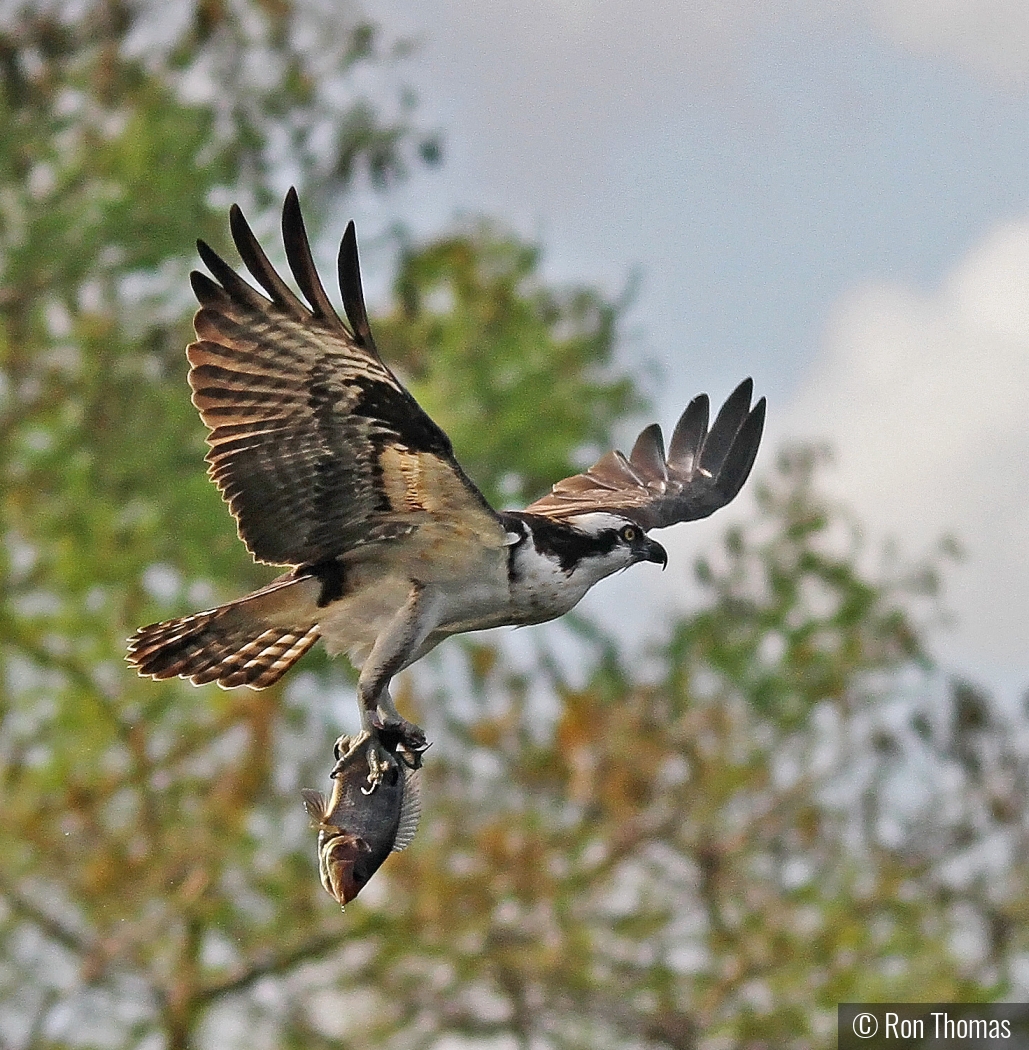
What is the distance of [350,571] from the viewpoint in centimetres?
703

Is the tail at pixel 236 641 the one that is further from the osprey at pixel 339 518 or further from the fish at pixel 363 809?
the fish at pixel 363 809

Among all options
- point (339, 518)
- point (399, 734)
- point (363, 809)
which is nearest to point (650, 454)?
point (339, 518)

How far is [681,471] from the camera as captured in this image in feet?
29.8

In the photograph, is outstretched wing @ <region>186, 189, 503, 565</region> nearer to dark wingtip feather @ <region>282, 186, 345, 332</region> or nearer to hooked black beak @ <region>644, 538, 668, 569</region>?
dark wingtip feather @ <region>282, 186, 345, 332</region>

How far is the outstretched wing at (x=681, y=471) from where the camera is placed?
338 inches

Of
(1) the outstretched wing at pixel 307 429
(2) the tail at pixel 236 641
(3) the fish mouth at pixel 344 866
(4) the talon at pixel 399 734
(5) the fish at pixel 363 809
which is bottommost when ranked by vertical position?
(3) the fish mouth at pixel 344 866

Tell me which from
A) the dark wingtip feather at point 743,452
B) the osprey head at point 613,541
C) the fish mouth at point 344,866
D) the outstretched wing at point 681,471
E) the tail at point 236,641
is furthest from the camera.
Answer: the dark wingtip feather at point 743,452

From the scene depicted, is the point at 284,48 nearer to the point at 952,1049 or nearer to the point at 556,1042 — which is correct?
the point at 556,1042

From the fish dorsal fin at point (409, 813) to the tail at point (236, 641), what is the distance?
1.18 metres

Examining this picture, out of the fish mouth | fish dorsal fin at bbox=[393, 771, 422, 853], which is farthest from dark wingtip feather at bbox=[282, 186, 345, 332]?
the fish mouth

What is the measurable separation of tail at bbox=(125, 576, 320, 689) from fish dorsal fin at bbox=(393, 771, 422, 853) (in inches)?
46.6

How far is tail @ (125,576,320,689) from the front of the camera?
7.29 meters

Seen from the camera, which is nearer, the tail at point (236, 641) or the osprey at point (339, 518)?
the osprey at point (339, 518)

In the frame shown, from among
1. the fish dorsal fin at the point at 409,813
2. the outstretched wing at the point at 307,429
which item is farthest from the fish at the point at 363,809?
the outstretched wing at the point at 307,429
